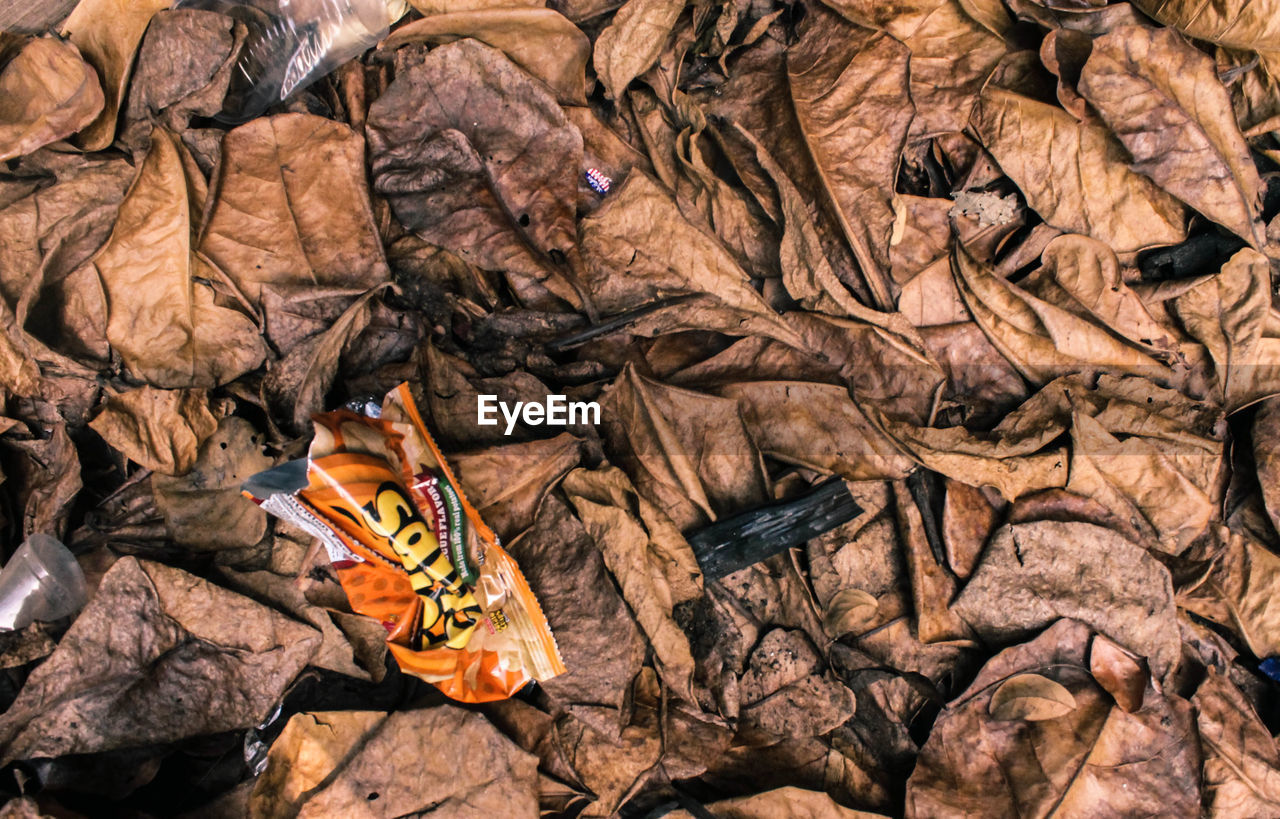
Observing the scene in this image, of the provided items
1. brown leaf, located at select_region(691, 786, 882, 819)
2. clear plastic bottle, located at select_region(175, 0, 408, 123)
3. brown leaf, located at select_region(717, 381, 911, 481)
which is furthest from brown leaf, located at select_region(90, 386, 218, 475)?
brown leaf, located at select_region(691, 786, 882, 819)

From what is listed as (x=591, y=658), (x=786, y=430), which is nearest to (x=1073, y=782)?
(x=786, y=430)

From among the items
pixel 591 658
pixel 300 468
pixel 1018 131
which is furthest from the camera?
pixel 1018 131

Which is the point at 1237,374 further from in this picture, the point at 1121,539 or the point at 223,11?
the point at 223,11

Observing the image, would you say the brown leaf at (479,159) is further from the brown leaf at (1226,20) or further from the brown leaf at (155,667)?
the brown leaf at (1226,20)

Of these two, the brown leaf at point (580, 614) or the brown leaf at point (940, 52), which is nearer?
the brown leaf at point (580, 614)

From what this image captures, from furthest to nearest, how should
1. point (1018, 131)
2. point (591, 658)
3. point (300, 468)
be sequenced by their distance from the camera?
point (1018, 131), point (591, 658), point (300, 468)
